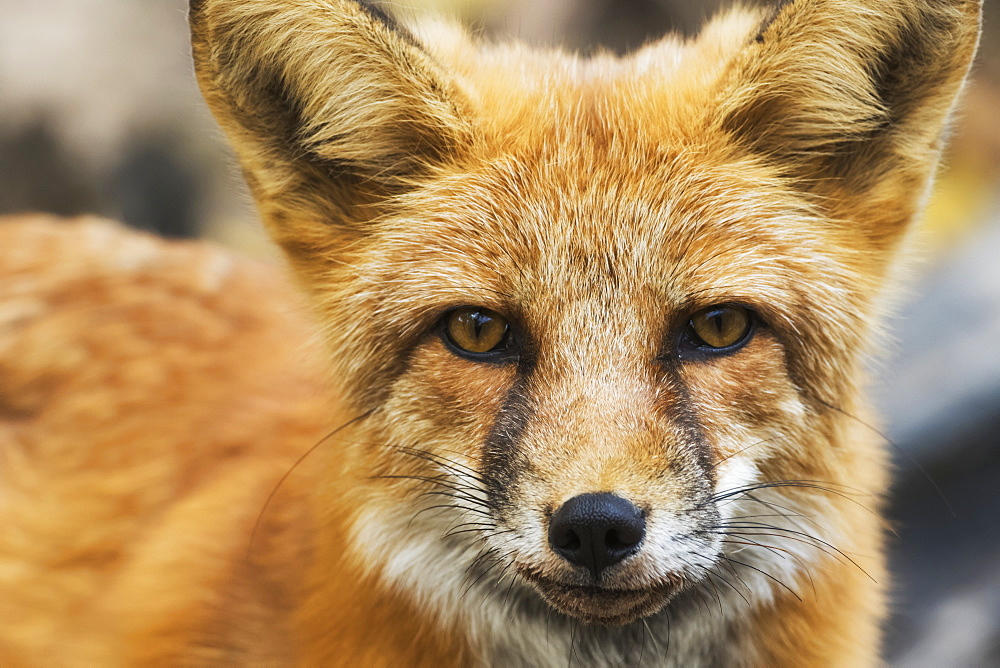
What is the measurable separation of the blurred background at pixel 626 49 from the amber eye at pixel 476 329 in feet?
7.39

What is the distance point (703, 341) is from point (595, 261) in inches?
12.3

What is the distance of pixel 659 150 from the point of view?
2.19 meters

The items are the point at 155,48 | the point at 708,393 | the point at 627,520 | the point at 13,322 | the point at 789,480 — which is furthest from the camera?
the point at 155,48

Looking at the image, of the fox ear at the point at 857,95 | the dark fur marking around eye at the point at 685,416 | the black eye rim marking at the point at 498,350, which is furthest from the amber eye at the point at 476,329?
the fox ear at the point at 857,95

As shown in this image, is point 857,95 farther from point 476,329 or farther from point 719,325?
point 476,329

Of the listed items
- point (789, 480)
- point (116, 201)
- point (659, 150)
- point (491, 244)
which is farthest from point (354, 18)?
point (116, 201)

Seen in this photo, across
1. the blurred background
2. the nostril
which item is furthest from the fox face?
the blurred background

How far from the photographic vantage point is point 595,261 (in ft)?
6.76

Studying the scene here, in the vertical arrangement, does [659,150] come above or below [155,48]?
above

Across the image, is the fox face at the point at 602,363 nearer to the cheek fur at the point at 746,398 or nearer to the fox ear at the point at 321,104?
the cheek fur at the point at 746,398

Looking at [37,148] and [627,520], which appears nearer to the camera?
[627,520]

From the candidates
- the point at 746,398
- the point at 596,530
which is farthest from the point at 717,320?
the point at 596,530

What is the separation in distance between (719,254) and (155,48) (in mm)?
5243

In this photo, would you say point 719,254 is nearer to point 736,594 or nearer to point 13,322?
point 736,594
